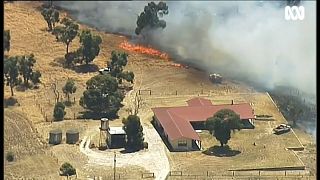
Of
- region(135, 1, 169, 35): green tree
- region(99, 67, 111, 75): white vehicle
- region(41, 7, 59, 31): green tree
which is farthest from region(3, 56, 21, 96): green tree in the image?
region(135, 1, 169, 35): green tree

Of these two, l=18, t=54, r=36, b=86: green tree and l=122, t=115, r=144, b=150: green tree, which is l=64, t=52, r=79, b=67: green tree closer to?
l=18, t=54, r=36, b=86: green tree

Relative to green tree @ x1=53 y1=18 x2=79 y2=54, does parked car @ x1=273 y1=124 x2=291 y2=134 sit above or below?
below

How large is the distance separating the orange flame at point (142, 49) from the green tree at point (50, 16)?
50.1 inches

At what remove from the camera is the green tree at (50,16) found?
11992 millimetres

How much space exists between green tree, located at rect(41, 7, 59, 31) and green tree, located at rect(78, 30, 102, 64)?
2.81 feet

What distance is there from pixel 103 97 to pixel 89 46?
141 centimetres

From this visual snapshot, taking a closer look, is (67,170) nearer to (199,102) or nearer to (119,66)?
(199,102)

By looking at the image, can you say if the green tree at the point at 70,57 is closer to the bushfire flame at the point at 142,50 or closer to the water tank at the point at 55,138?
the bushfire flame at the point at 142,50

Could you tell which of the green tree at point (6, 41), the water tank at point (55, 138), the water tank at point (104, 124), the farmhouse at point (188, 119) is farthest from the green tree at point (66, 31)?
the farmhouse at point (188, 119)

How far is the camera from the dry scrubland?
9156 mm

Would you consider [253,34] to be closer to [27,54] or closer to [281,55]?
[281,55]

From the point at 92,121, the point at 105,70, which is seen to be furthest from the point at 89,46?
the point at 92,121

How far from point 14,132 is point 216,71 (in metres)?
3.16

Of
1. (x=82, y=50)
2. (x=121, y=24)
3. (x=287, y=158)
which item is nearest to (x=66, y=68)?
(x=82, y=50)
